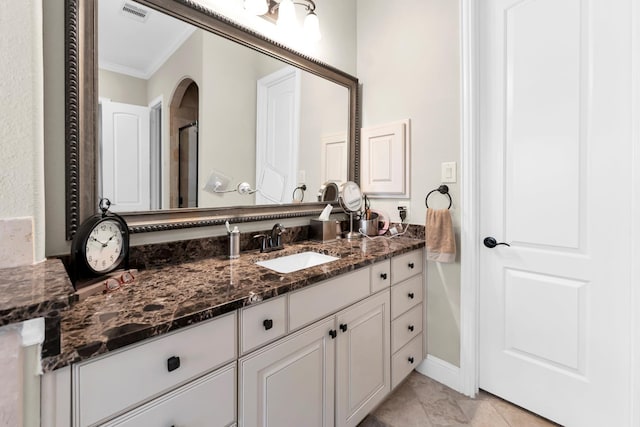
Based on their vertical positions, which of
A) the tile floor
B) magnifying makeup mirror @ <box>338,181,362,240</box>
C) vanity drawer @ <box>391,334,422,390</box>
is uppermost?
magnifying makeup mirror @ <box>338,181,362,240</box>

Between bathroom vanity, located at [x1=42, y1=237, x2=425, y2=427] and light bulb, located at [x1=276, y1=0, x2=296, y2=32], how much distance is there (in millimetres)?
1259

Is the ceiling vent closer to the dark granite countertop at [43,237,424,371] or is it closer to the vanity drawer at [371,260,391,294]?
the dark granite countertop at [43,237,424,371]

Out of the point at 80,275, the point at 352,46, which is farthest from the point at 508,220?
the point at 80,275

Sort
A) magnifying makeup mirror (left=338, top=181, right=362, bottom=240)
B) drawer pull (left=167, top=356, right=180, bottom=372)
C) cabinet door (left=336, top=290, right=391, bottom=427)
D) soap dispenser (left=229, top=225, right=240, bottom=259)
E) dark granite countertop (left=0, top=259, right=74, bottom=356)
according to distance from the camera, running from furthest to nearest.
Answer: magnifying makeup mirror (left=338, top=181, right=362, bottom=240) < soap dispenser (left=229, top=225, right=240, bottom=259) < cabinet door (left=336, top=290, right=391, bottom=427) < drawer pull (left=167, top=356, right=180, bottom=372) < dark granite countertop (left=0, top=259, right=74, bottom=356)

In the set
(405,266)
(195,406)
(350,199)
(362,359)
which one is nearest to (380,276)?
(405,266)

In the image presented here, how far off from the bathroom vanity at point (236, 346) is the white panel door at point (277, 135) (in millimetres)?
394

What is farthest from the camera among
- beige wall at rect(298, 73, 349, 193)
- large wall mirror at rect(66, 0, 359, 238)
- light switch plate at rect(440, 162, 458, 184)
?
beige wall at rect(298, 73, 349, 193)

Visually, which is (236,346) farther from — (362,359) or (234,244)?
(362,359)

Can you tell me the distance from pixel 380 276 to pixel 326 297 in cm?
40

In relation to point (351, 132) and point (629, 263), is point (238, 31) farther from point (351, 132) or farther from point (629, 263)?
point (629, 263)

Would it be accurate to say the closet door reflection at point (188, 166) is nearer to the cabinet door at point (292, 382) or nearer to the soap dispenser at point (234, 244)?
the soap dispenser at point (234, 244)

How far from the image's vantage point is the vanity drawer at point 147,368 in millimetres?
632

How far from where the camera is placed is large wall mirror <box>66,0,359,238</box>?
41.9 inches

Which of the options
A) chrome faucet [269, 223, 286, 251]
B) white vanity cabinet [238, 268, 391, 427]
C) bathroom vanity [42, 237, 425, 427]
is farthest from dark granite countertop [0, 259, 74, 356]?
chrome faucet [269, 223, 286, 251]
